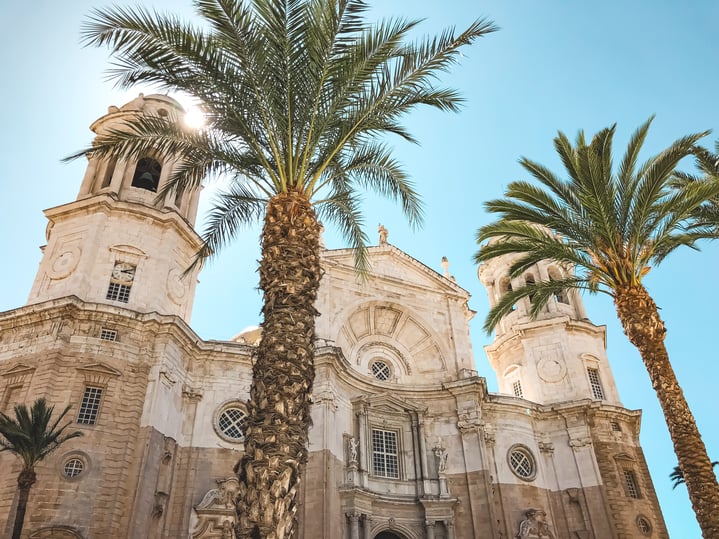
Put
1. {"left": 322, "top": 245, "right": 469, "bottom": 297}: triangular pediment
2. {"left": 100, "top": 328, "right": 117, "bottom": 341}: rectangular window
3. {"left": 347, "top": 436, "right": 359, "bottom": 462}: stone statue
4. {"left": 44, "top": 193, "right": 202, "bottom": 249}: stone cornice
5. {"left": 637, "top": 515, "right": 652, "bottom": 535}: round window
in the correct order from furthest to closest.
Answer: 1. {"left": 322, "top": 245, "right": 469, "bottom": 297}: triangular pediment
2. {"left": 637, "top": 515, "right": 652, "bottom": 535}: round window
3. {"left": 44, "top": 193, "right": 202, "bottom": 249}: stone cornice
4. {"left": 347, "top": 436, "right": 359, "bottom": 462}: stone statue
5. {"left": 100, "top": 328, "right": 117, "bottom": 341}: rectangular window

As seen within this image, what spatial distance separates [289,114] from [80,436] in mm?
13287

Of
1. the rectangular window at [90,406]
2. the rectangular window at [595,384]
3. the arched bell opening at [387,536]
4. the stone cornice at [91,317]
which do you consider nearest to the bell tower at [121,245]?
the stone cornice at [91,317]

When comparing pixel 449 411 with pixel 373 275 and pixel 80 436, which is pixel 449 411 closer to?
pixel 373 275

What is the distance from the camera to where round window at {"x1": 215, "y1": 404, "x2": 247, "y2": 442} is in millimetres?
23281

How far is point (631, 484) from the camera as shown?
28.8 meters

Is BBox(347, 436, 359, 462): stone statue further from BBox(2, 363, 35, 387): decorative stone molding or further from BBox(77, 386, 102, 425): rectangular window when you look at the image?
BBox(2, 363, 35, 387): decorative stone molding

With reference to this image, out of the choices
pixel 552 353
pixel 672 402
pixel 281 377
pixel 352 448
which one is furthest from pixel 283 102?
pixel 552 353

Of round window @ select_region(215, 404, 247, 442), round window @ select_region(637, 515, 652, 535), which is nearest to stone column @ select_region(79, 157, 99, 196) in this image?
round window @ select_region(215, 404, 247, 442)

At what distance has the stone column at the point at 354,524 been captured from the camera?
2309 centimetres

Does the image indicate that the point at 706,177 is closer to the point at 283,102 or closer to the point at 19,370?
the point at 283,102

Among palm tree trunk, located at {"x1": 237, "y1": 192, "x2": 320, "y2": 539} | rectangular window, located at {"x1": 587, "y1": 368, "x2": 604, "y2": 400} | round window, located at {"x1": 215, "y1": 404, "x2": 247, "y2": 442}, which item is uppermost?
rectangular window, located at {"x1": 587, "y1": 368, "x2": 604, "y2": 400}

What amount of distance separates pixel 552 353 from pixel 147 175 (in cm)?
2296

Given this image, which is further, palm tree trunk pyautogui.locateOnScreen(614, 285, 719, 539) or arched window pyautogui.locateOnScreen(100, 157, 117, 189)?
arched window pyautogui.locateOnScreen(100, 157, 117, 189)

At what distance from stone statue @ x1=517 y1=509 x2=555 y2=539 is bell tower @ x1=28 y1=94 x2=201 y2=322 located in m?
17.6
